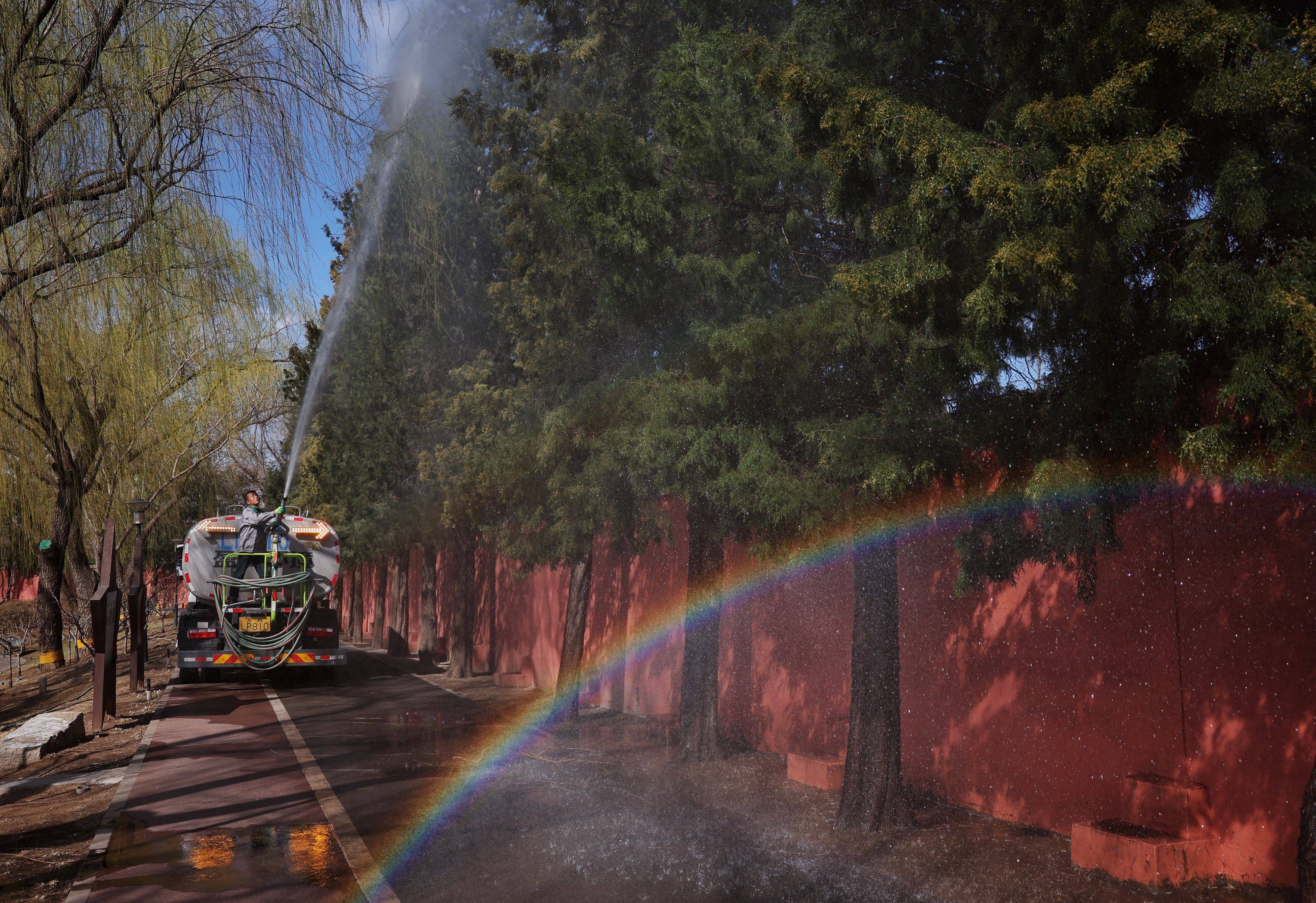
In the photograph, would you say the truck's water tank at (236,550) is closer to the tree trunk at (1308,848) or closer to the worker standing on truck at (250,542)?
the worker standing on truck at (250,542)

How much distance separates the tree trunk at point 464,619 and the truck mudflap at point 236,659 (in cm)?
243

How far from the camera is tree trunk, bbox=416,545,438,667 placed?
23469mm

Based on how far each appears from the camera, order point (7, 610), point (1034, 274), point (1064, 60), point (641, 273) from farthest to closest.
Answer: point (7, 610)
point (641, 273)
point (1064, 60)
point (1034, 274)

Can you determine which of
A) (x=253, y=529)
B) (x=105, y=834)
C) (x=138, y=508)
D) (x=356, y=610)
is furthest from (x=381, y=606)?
(x=105, y=834)

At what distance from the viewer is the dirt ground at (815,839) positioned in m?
A: 6.19

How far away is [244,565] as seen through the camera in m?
18.4

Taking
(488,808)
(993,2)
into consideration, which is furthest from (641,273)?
(488,808)

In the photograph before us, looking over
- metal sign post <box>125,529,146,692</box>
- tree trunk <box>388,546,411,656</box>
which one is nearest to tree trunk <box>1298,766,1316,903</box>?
metal sign post <box>125,529,146,692</box>

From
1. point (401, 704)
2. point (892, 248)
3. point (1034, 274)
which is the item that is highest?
point (892, 248)

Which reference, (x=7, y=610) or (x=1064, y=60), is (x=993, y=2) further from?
(x=7, y=610)

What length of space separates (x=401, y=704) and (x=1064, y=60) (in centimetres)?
1404

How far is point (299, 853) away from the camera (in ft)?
23.6

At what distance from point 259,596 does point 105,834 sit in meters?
10.9

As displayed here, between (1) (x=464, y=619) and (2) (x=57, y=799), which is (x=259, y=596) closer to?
(1) (x=464, y=619)
